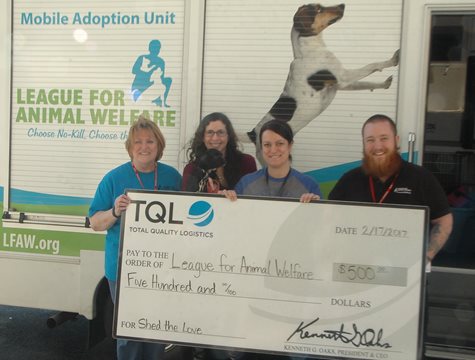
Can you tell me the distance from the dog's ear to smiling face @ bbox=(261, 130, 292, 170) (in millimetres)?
793

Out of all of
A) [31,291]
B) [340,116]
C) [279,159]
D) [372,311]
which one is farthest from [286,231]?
[31,291]

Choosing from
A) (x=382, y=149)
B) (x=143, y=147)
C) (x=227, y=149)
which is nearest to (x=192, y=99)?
(x=227, y=149)

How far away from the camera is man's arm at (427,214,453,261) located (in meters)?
2.66

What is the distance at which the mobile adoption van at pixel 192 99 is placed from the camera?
3.04 m

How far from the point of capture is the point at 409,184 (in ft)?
8.70

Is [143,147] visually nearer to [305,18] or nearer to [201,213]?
[201,213]

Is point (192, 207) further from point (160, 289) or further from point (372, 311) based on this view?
point (372, 311)

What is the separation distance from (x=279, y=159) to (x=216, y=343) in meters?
1.07

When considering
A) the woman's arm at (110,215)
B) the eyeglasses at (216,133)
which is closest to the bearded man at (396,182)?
the eyeglasses at (216,133)

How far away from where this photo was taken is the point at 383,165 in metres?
2.67

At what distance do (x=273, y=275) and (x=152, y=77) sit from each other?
5.05ft

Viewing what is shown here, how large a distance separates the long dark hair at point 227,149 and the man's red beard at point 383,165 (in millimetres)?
770
